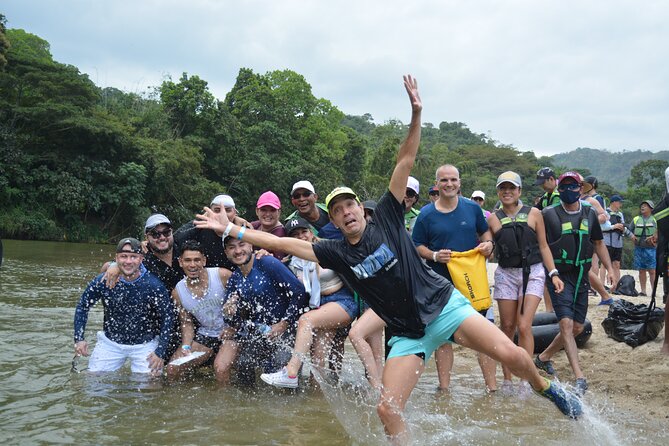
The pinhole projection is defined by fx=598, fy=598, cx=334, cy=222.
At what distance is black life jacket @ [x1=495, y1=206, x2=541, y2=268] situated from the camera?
6.57 metres

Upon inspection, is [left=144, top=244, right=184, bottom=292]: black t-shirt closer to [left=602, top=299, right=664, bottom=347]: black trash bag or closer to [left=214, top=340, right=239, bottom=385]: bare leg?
[left=214, top=340, right=239, bottom=385]: bare leg

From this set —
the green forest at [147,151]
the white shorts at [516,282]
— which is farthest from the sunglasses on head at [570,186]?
the green forest at [147,151]

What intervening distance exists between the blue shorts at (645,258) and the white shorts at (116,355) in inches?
A: 431

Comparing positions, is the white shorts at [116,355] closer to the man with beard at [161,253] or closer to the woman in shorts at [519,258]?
the man with beard at [161,253]

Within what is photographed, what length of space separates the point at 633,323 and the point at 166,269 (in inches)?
246

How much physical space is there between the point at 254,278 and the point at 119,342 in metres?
1.78

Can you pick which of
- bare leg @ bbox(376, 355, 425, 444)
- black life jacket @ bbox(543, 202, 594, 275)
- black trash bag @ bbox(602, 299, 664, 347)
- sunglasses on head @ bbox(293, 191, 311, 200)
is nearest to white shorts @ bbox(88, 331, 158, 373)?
sunglasses on head @ bbox(293, 191, 311, 200)

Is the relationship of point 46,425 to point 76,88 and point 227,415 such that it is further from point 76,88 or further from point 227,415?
point 76,88

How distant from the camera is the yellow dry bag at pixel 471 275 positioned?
20.3ft

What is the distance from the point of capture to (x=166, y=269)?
22.2 feet

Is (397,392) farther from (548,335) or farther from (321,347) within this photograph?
(548,335)

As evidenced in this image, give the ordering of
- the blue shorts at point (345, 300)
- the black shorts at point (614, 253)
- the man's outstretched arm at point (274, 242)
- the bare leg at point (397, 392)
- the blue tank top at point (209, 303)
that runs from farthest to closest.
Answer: the black shorts at point (614, 253)
the blue tank top at point (209, 303)
the blue shorts at point (345, 300)
the man's outstretched arm at point (274, 242)
the bare leg at point (397, 392)

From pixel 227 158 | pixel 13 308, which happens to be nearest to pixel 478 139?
pixel 227 158

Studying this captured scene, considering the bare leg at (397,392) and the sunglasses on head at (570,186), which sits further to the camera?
the sunglasses on head at (570,186)
